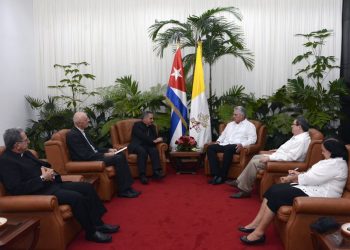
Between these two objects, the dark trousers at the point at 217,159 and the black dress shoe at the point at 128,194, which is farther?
the dark trousers at the point at 217,159

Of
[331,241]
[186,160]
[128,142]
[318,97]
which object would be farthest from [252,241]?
[318,97]

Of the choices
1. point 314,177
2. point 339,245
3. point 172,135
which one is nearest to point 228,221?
point 314,177

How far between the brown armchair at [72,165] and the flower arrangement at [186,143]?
1707 millimetres

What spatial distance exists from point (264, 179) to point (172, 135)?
2.37m

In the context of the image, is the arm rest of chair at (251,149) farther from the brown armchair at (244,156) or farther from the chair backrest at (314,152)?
the chair backrest at (314,152)

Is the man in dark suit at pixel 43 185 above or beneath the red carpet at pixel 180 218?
above

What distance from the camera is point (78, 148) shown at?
4.53m

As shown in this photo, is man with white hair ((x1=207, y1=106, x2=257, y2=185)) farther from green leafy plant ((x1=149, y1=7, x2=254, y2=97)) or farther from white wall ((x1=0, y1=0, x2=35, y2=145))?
white wall ((x1=0, y1=0, x2=35, y2=145))

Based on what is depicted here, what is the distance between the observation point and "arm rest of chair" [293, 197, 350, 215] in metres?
2.84

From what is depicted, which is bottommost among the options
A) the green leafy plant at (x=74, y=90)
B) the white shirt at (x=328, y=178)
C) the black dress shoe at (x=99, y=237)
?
the black dress shoe at (x=99, y=237)

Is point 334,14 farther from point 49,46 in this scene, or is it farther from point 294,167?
point 49,46

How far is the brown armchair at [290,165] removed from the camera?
410 cm

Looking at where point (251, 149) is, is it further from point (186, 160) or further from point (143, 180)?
point (143, 180)

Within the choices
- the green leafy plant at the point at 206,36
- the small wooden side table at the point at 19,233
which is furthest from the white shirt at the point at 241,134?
the small wooden side table at the point at 19,233
